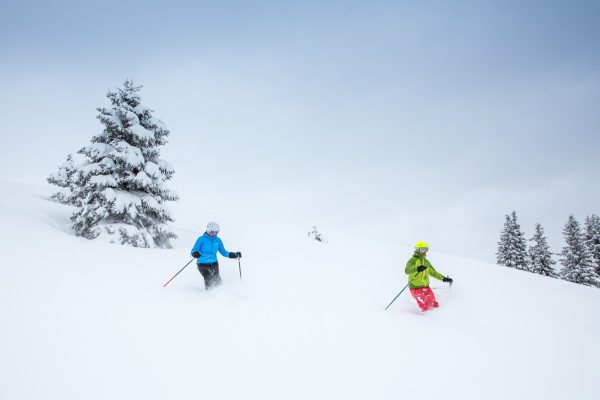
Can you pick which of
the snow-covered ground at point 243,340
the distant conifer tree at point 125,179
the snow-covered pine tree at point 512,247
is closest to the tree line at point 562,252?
the snow-covered pine tree at point 512,247

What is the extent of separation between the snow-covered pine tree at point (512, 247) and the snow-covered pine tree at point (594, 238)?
6062 millimetres

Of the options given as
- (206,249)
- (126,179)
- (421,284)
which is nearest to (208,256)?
(206,249)

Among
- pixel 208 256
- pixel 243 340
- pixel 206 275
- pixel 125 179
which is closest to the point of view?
pixel 243 340

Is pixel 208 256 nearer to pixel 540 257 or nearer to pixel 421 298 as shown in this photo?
pixel 421 298

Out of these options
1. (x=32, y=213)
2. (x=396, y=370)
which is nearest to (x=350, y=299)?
(x=396, y=370)

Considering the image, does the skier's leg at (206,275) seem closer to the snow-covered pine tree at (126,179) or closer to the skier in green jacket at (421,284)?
the skier in green jacket at (421,284)

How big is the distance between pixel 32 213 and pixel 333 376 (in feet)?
48.9

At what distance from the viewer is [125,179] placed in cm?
1284

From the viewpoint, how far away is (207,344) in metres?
4.38

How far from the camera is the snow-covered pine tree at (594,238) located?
3176 centimetres

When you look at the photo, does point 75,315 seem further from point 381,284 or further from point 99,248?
point 381,284

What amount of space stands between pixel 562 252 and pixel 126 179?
1654 inches

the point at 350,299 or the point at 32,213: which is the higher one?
the point at 32,213

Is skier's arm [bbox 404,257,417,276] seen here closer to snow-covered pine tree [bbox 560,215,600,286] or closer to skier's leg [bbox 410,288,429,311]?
skier's leg [bbox 410,288,429,311]
